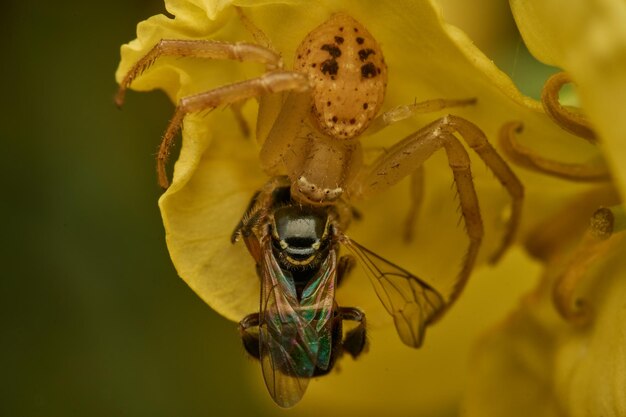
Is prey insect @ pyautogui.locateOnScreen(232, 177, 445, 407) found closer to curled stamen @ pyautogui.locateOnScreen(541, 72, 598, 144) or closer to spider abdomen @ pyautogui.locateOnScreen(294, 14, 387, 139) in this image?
spider abdomen @ pyautogui.locateOnScreen(294, 14, 387, 139)

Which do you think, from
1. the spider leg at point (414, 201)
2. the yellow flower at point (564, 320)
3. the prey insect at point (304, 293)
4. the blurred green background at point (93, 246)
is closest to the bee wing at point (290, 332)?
the prey insect at point (304, 293)

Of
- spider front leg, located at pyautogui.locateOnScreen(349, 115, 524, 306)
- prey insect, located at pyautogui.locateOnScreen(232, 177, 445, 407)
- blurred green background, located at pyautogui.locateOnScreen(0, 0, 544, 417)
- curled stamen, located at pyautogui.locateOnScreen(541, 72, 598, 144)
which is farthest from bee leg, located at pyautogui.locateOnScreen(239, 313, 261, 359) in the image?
curled stamen, located at pyautogui.locateOnScreen(541, 72, 598, 144)

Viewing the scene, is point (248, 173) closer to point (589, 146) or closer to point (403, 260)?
point (403, 260)

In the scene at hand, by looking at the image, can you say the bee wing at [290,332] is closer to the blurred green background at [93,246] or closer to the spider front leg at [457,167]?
the spider front leg at [457,167]

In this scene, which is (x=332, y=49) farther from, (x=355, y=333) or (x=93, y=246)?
(x=93, y=246)

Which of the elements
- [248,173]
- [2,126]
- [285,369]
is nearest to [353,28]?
[248,173]

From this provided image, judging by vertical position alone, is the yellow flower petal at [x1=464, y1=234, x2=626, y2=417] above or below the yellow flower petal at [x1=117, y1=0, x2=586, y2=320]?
below
